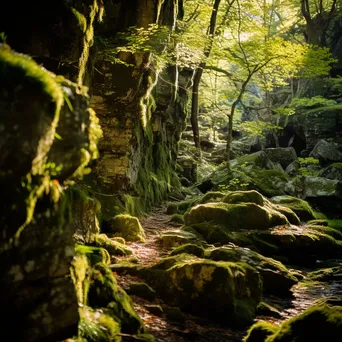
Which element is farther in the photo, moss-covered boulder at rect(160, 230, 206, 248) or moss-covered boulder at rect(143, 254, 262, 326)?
moss-covered boulder at rect(160, 230, 206, 248)

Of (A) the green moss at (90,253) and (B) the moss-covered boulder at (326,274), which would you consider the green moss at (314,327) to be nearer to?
(A) the green moss at (90,253)

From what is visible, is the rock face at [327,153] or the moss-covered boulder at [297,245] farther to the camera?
the rock face at [327,153]

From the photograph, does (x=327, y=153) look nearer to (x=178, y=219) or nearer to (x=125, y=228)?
(x=178, y=219)

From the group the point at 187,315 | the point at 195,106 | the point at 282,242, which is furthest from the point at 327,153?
the point at 187,315

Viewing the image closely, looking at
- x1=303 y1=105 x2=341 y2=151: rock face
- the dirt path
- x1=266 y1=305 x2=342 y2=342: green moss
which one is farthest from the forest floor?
x1=303 y1=105 x2=341 y2=151: rock face

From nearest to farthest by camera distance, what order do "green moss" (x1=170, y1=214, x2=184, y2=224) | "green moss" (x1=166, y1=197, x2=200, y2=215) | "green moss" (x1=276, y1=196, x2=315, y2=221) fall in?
"green moss" (x1=170, y1=214, x2=184, y2=224) < "green moss" (x1=276, y1=196, x2=315, y2=221) < "green moss" (x1=166, y1=197, x2=200, y2=215)

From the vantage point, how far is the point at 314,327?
3.90 metres

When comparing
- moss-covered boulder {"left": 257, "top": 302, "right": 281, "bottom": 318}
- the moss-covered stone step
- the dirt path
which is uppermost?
the moss-covered stone step

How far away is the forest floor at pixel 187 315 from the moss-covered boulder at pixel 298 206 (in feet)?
20.9

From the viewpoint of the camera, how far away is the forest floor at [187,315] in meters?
4.77

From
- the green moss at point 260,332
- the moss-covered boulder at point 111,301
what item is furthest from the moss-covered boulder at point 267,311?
the moss-covered boulder at point 111,301

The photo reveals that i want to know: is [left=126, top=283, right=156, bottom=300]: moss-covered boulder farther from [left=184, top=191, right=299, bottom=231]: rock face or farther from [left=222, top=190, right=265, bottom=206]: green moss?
[left=222, top=190, right=265, bottom=206]: green moss

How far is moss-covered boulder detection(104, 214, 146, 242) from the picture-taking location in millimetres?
9344

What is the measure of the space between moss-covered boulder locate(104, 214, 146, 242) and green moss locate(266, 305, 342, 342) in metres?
5.65
